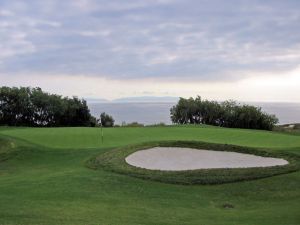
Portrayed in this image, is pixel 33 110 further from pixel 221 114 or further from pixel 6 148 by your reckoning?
pixel 6 148

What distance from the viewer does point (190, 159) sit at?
22547mm

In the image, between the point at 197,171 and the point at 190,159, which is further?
the point at 190,159

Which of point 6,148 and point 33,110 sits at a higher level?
point 33,110

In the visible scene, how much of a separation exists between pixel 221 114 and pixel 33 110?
2645cm

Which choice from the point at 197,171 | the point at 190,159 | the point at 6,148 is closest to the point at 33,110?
the point at 6,148

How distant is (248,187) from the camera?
18500mm

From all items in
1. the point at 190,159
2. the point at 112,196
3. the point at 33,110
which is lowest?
the point at 112,196

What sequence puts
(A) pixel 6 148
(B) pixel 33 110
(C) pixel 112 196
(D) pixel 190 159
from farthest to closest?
(B) pixel 33 110 < (A) pixel 6 148 < (D) pixel 190 159 < (C) pixel 112 196

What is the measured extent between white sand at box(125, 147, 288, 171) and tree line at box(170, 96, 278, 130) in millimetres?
40224

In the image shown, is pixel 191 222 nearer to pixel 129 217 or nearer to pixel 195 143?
pixel 129 217

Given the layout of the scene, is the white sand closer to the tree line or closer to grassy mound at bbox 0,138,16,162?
grassy mound at bbox 0,138,16,162

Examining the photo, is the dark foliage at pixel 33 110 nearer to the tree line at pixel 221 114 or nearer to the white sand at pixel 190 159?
the tree line at pixel 221 114

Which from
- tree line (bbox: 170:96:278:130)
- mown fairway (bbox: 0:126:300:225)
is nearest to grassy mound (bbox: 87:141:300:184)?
mown fairway (bbox: 0:126:300:225)

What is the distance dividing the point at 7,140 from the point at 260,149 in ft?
46.3
